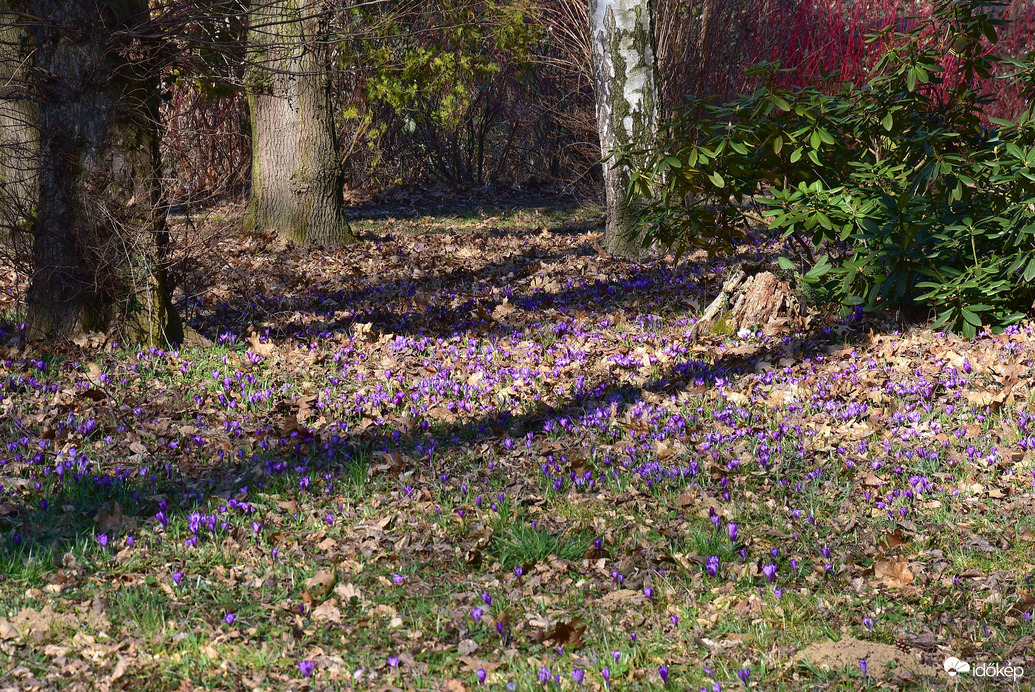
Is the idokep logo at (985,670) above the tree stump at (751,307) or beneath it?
beneath

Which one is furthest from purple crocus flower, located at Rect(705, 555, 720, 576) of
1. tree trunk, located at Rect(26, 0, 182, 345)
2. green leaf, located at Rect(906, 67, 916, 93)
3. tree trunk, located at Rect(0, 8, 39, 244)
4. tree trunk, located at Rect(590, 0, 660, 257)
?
tree trunk, located at Rect(590, 0, 660, 257)

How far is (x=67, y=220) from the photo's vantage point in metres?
5.80

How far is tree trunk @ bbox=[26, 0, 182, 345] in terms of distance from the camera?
5617mm

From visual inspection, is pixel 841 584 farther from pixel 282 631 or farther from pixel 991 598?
pixel 282 631

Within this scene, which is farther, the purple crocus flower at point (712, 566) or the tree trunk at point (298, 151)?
the tree trunk at point (298, 151)

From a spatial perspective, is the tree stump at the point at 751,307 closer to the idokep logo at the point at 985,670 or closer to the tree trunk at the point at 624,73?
the tree trunk at the point at 624,73

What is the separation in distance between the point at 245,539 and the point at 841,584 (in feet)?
8.15

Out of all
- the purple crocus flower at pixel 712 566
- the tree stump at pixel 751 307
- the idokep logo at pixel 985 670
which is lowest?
the idokep logo at pixel 985 670

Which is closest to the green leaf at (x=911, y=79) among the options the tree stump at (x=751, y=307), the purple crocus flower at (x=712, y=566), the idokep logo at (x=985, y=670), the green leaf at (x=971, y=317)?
the green leaf at (x=971, y=317)

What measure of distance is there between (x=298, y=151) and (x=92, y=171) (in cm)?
461

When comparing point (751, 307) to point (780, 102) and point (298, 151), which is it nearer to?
point (780, 102)

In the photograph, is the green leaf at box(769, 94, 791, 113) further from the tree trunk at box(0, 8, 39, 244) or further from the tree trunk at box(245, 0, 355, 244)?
the tree trunk at box(245, 0, 355, 244)

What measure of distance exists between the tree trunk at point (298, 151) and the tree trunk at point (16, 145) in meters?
4.46

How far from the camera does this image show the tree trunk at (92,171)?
221 inches
